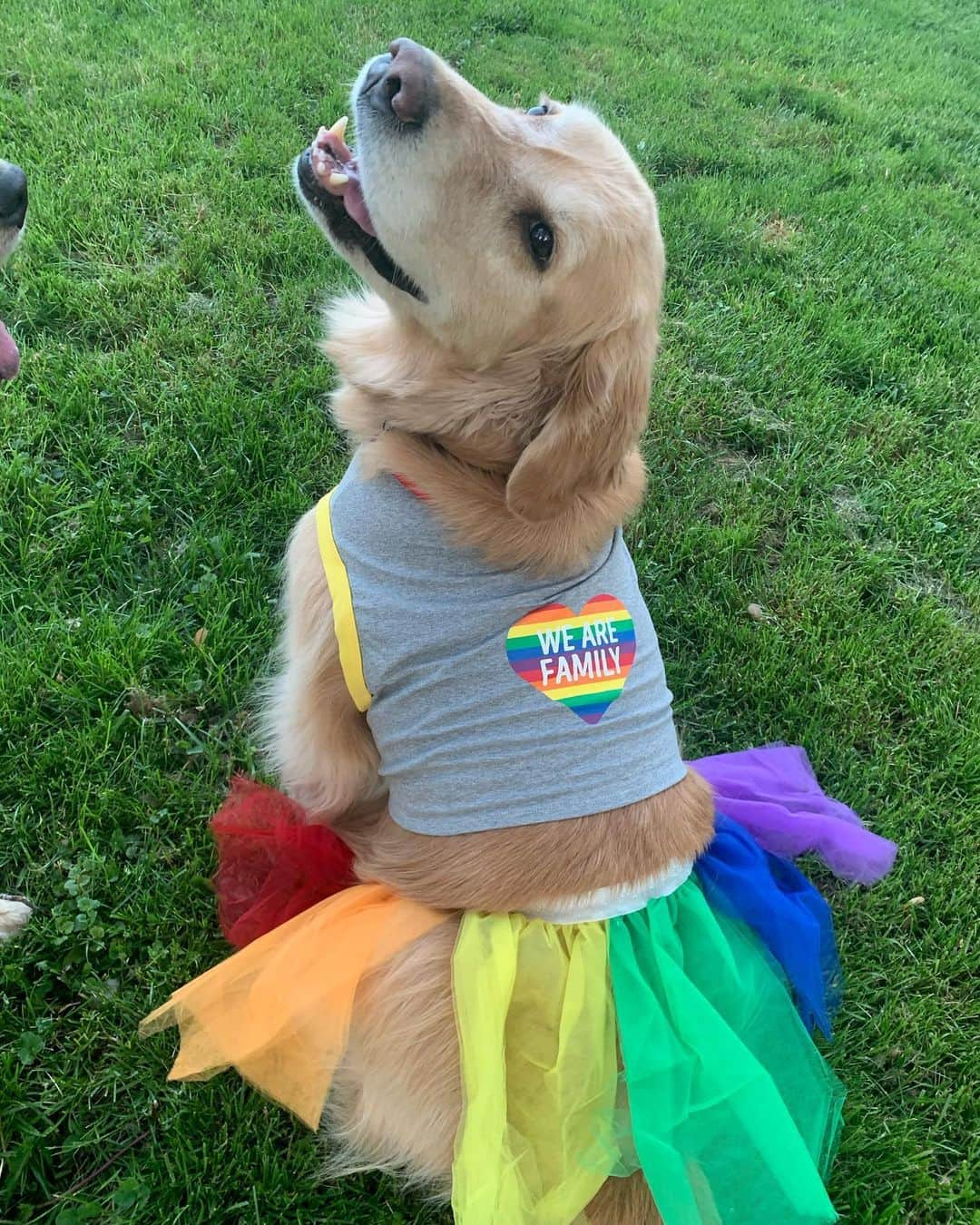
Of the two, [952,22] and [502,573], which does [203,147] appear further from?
[952,22]

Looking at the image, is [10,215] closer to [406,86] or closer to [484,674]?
[406,86]

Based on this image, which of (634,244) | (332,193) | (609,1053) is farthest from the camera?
(332,193)

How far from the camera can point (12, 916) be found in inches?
85.9

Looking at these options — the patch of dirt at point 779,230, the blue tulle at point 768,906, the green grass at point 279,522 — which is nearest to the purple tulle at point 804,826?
the blue tulle at point 768,906

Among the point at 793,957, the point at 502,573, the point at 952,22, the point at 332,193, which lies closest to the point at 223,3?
the point at 332,193

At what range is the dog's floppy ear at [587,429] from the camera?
1799 millimetres

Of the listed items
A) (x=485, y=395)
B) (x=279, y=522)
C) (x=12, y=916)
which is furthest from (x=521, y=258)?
(x=12, y=916)

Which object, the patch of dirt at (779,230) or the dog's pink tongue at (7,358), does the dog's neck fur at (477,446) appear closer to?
the dog's pink tongue at (7,358)

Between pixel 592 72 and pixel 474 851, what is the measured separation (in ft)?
19.9

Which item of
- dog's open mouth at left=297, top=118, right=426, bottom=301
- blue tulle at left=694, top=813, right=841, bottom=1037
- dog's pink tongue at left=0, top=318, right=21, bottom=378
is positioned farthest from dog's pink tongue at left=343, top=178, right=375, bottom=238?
blue tulle at left=694, top=813, right=841, bottom=1037

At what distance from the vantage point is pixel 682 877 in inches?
75.8

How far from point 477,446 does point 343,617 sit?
1.66 feet

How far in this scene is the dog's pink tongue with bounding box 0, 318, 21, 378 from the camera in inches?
83.3

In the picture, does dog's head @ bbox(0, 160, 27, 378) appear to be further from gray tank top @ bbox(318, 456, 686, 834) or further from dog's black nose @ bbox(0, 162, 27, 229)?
gray tank top @ bbox(318, 456, 686, 834)
